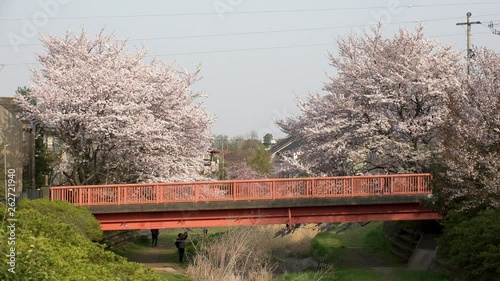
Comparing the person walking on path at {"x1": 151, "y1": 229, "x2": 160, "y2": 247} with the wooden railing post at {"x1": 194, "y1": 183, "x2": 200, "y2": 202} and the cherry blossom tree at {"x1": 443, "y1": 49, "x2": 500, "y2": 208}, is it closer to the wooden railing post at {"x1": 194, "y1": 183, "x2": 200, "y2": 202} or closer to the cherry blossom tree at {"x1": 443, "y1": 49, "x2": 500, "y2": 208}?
the wooden railing post at {"x1": 194, "y1": 183, "x2": 200, "y2": 202}

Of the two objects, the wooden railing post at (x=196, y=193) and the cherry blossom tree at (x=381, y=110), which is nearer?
the wooden railing post at (x=196, y=193)

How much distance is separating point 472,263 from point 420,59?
13585 mm

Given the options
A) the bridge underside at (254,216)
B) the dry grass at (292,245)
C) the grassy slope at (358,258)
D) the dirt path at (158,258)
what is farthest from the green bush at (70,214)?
the dry grass at (292,245)

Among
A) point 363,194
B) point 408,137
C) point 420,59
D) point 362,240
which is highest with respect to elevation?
point 420,59

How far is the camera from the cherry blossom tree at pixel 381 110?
35.0 meters

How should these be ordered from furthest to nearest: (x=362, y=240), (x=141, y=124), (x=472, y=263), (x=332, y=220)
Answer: (x=362, y=240), (x=141, y=124), (x=332, y=220), (x=472, y=263)

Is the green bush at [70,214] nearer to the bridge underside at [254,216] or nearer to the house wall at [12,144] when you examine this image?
the bridge underside at [254,216]

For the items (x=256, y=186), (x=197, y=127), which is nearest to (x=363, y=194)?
(x=256, y=186)

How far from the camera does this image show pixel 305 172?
36906 millimetres

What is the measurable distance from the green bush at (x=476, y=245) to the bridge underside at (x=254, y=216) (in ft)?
14.1

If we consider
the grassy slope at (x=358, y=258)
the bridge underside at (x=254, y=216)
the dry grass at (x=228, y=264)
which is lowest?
the grassy slope at (x=358, y=258)

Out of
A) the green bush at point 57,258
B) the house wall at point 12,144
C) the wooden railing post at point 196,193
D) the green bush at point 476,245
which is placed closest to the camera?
the green bush at point 57,258

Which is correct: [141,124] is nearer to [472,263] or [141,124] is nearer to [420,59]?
[420,59]

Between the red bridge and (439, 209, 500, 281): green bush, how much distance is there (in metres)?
4.14
